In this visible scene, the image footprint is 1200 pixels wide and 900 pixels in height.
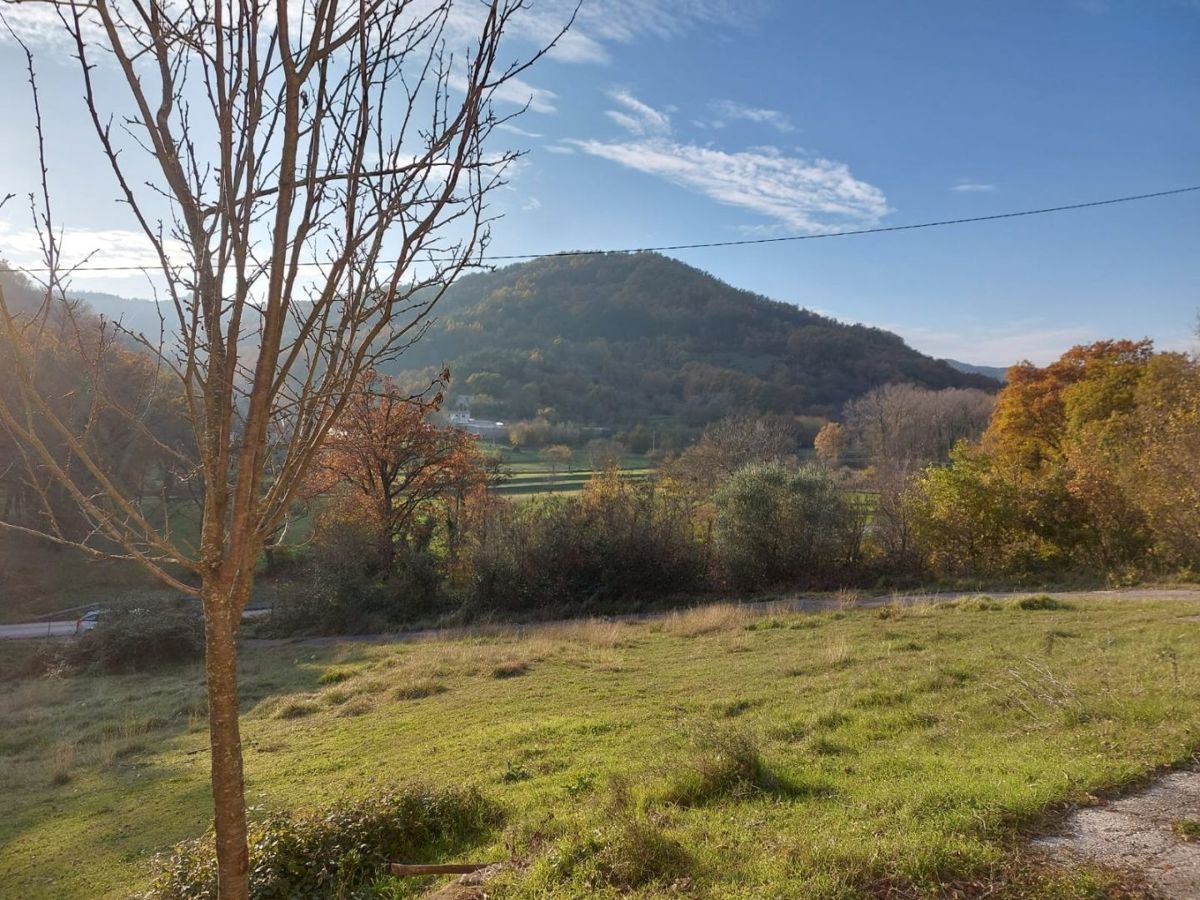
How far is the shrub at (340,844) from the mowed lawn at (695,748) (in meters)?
0.37

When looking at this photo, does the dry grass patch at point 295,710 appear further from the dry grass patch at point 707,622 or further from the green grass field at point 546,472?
the green grass field at point 546,472

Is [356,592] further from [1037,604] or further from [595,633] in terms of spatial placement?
[1037,604]

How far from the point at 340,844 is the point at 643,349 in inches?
3605

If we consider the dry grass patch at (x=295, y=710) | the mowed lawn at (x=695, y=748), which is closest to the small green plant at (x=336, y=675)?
the mowed lawn at (x=695, y=748)

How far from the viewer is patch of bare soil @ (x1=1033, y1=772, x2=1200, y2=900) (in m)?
3.41

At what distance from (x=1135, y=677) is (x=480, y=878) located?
268 inches

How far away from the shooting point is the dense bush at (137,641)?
17.6 meters

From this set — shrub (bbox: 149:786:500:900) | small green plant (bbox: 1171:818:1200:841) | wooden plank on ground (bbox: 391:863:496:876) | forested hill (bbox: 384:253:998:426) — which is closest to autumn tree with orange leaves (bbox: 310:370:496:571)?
shrub (bbox: 149:786:500:900)

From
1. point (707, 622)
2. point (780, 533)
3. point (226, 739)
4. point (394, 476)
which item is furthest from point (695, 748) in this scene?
point (394, 476)

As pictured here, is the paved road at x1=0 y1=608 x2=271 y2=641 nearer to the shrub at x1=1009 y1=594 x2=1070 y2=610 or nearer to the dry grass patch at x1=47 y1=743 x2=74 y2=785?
the dry grass patch at x1=47 y1=743 x2=74 y2=785

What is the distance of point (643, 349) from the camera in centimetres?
9431

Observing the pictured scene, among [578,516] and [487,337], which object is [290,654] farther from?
[487,337]

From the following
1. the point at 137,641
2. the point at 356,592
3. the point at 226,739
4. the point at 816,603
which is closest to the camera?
the point at 226,739

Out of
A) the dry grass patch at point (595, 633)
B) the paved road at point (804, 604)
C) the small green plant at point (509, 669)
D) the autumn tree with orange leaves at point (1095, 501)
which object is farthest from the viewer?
the autumn tree with orange leaves at point (1095, 501)
